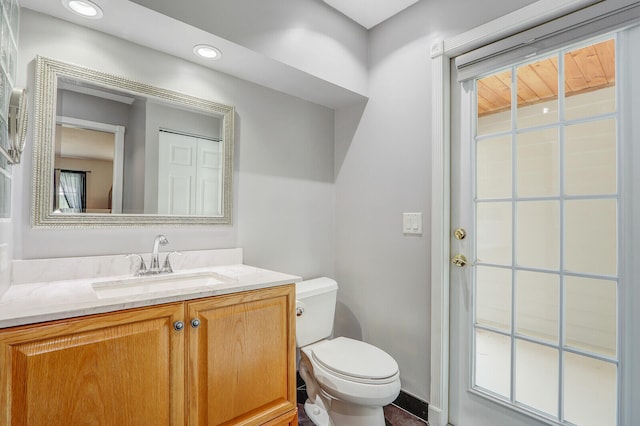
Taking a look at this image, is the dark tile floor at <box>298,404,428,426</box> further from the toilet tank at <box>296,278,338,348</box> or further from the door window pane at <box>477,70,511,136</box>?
the door window pane at <box>477,70,511,136</box>

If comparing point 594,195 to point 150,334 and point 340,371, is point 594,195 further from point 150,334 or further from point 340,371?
point 150,334

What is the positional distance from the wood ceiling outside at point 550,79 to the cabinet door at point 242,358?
4.44 feet

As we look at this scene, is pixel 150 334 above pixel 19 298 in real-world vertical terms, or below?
below

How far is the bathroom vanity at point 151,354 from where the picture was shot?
34.2 inches

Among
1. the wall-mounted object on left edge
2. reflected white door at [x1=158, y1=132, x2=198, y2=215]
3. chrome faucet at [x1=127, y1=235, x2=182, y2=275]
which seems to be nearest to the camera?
the wall-mounted object on left edge

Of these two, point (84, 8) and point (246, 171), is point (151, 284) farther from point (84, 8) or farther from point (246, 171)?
point (84, 8)

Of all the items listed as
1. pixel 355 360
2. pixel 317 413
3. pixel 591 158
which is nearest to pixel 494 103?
pixel 591 158

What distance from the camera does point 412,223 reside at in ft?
6.20

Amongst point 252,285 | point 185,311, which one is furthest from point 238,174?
point 185,311

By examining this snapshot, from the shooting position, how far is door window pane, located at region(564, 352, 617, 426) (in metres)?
1.27

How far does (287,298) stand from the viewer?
4.64ft

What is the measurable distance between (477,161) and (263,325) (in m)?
1.31

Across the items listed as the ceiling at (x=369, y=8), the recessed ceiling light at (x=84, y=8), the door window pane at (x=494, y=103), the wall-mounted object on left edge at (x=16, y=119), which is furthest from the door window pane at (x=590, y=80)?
the wall-mounted object on left edge at (x=16, y=119)

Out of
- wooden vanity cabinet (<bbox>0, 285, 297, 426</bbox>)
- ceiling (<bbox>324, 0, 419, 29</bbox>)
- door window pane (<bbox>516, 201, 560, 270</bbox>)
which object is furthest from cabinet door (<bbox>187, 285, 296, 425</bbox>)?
ceiling (<bbox>324, 0, 419, 29</bbox>)
